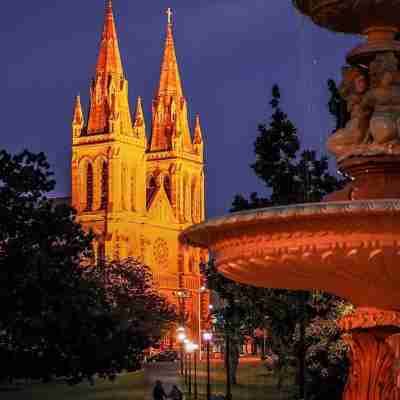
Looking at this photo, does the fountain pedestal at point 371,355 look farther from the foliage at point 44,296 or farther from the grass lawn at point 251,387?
the grass lawn at point 251,387

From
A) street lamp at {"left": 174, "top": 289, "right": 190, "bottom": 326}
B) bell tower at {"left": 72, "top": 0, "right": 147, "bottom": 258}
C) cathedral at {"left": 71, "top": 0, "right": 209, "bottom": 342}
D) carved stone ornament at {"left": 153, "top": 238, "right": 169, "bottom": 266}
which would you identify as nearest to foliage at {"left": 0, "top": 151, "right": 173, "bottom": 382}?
street lamp at {"left": 174, "top": 289, "right": 190, "bottom": 326}

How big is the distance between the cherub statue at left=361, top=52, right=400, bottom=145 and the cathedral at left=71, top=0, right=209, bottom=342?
9856 cm

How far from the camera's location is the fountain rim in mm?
7906

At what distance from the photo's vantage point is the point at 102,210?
4564 inches

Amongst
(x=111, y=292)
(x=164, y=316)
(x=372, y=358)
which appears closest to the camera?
(x=372, y=358)

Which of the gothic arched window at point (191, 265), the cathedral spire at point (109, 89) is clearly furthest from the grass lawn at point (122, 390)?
the gothic arched window at point (191, 265)

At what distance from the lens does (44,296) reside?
2697cm

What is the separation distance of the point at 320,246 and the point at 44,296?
19308 millimetres

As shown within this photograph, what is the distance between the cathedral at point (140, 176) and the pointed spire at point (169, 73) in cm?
10

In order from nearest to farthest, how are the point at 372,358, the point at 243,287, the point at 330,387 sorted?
1. the point at 372,358
2. the point at 330,387
3. the point at 243,287

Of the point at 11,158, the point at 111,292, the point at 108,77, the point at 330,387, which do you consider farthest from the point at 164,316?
the point at 330,387

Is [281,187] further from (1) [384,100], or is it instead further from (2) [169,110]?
(2) [169,110]

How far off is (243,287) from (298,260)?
17.1 metres

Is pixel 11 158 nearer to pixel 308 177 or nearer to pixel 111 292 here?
pixel 308 177
